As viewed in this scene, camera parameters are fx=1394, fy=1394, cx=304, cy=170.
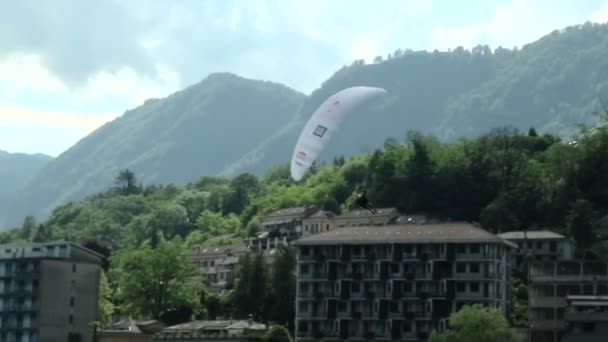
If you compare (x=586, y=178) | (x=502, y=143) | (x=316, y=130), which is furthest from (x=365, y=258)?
(x=502, y=143)

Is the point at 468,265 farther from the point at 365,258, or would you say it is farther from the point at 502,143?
the point at 502,143

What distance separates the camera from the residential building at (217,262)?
174300 millimetres

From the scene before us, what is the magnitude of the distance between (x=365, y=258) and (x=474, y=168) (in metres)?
46.1

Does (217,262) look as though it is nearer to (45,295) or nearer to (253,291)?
(253,291)

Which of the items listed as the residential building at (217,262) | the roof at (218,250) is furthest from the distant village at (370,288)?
the roof at (218,250)

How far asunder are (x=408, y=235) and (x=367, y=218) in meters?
48.0

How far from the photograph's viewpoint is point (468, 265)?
112 meters

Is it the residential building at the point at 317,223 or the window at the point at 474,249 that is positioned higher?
the residential building at the point at 317,223

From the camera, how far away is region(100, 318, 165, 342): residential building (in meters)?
122

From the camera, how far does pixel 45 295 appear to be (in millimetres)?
129125

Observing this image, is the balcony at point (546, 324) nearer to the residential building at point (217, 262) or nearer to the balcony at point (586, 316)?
the balcony at point (586, 316)

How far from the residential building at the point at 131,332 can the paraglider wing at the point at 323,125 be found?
126 ft

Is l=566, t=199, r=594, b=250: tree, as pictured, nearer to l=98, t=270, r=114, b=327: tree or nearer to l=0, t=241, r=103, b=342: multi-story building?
l=98, t=270, r=114, b=327: tree

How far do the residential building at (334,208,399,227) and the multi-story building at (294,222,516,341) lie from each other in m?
34.8
